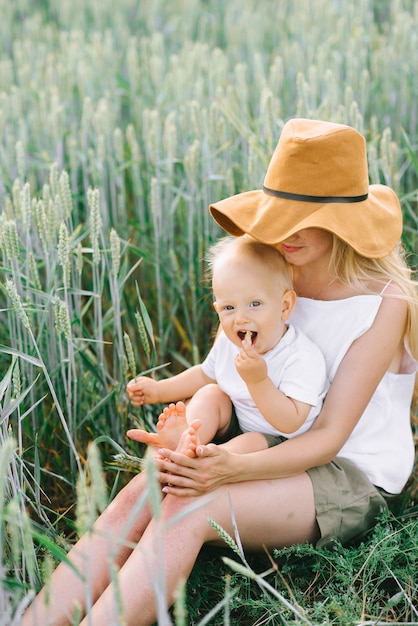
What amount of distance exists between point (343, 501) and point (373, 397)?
0.25 m

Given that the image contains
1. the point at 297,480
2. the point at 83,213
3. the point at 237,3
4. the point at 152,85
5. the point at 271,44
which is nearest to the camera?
the point at 297,480

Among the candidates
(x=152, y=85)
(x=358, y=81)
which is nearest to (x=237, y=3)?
(x=152, y=85)

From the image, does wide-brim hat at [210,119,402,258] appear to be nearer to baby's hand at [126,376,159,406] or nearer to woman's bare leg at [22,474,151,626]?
baby's hand at [126,376,159,406]

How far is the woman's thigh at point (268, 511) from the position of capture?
156 centimetres

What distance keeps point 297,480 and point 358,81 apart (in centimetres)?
186

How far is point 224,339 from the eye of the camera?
1.81m

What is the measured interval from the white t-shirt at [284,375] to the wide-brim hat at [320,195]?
228 millimetres

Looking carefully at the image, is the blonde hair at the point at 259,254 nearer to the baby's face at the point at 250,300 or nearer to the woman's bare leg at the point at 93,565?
the baby's face at the point at 250,300

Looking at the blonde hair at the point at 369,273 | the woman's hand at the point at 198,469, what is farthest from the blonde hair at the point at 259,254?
the woman's hand at the point at 198,469

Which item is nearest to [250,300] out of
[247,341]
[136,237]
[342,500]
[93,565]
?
[247,341]

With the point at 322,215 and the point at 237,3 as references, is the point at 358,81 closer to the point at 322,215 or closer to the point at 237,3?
the point at 322,215

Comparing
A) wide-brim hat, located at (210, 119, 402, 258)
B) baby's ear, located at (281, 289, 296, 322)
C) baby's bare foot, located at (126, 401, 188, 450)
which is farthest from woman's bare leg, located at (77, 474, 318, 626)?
wide-brim hat, located at (210, 119, 402, 258)

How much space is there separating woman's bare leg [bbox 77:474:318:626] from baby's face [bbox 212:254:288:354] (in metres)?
0.30

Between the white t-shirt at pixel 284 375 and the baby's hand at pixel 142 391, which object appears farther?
the baby's hand at pixel 142 391
